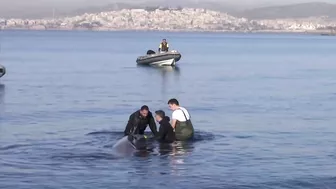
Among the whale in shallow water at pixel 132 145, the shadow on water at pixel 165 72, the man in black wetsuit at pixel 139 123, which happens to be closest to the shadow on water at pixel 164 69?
the shadow on water at pixel 165 72

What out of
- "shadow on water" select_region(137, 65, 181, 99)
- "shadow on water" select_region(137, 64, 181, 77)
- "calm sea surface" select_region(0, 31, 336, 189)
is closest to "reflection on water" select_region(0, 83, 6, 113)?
"calm sea surface" select_region(0, 31, 336, 189)

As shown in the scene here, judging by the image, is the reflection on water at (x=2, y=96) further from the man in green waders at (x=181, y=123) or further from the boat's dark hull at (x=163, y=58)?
the boat's dark hull at (x=163, y=58)

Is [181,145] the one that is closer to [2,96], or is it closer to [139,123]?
[139,123]

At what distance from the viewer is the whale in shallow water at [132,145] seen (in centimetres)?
1944

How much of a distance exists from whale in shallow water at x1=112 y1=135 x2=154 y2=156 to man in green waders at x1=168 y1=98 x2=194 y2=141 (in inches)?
34.4

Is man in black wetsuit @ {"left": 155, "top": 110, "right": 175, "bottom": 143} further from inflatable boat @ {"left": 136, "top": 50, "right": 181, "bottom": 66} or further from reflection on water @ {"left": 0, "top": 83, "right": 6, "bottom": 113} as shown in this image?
inflatable boat @ {"left": 136, "top": 50, "right": 181, "bottom": 66}

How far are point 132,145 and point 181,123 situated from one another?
1525 mm

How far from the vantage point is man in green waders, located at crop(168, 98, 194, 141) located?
20.2 m

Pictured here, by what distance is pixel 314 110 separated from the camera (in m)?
30.6

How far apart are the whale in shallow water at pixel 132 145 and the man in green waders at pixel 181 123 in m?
0.87

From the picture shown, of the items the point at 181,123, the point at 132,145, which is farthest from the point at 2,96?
the point at 132,145

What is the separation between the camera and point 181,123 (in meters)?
20.5

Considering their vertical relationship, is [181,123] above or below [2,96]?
above

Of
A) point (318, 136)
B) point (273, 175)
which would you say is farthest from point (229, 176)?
point (318, 136)
